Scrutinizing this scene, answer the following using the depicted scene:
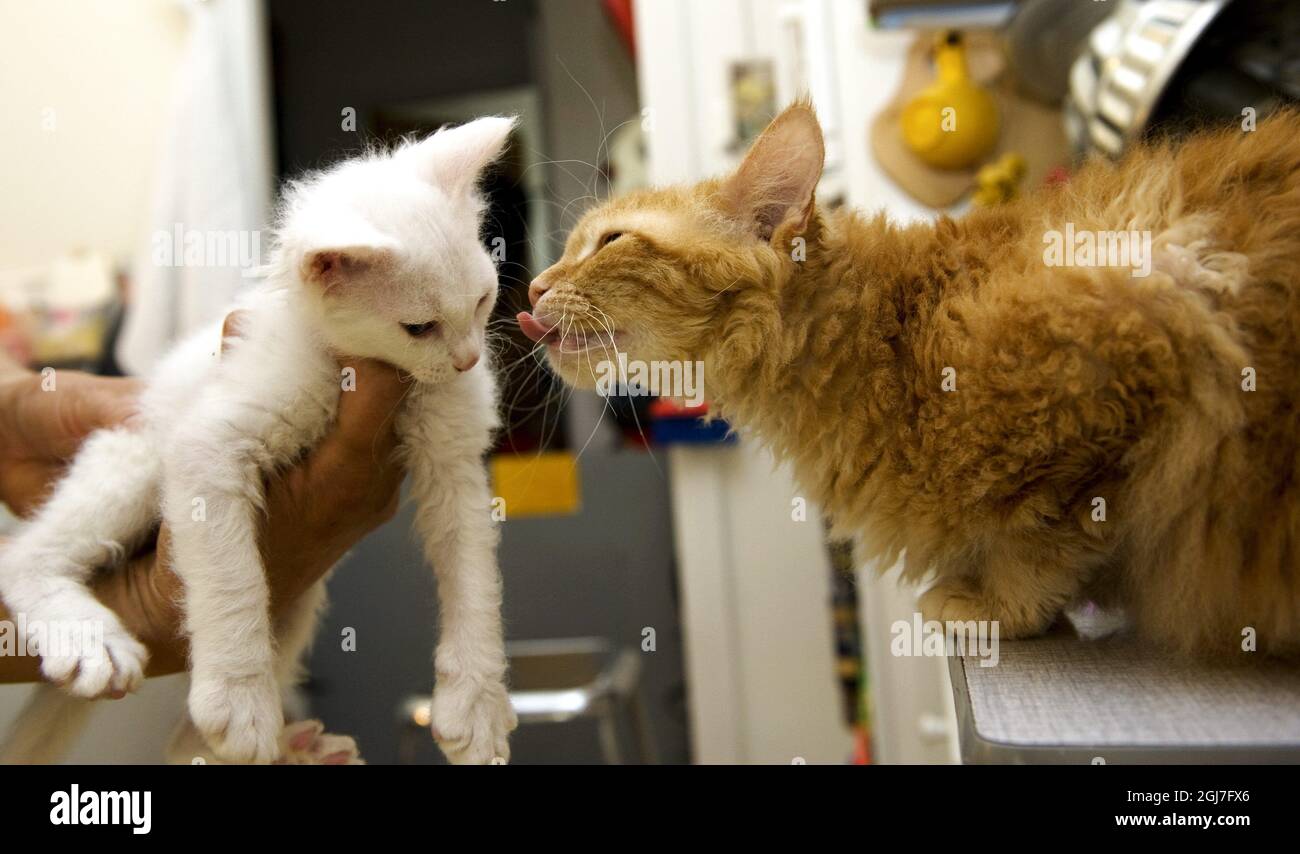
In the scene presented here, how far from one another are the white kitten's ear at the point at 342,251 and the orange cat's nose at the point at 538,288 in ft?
0.50

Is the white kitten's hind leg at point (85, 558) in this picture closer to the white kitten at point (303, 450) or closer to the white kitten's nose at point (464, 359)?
the white kitten at point (303, 450)

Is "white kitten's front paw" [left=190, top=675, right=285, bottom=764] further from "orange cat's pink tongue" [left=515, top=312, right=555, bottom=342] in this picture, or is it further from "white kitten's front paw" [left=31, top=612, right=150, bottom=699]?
"orange cat's pink tongue" [left=515, top=312, right=555, bottom=342]

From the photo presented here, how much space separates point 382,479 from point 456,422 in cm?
10

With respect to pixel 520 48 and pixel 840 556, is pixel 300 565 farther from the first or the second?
pixel 520 48

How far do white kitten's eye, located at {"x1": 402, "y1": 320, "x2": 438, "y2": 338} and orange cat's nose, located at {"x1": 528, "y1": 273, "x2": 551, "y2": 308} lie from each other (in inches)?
4.0

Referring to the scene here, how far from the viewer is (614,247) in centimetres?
86

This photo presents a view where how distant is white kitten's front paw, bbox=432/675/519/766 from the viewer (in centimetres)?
78

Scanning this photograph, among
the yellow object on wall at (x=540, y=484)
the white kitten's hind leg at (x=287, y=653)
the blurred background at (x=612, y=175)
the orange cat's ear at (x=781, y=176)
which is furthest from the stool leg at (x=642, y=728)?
the orange cat's ear at (x=781, y=176)

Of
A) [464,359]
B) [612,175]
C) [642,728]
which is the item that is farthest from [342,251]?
[642,728]

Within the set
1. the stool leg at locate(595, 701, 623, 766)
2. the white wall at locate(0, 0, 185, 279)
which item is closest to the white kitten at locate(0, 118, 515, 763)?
the stool leg at locate(595, 701, 623, 766)

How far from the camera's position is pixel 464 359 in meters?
0.82

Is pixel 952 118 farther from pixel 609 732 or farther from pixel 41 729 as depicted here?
pixel 41 729

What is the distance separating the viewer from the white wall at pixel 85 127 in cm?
157

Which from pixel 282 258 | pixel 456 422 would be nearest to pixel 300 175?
pixel 282 258
